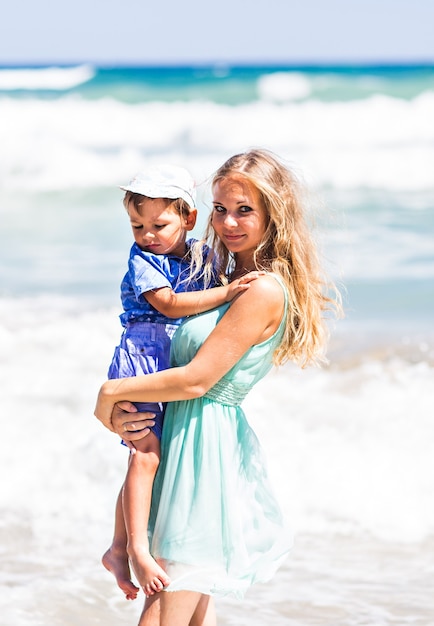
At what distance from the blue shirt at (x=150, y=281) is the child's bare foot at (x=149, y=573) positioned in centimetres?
67

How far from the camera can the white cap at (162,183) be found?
2.93 m

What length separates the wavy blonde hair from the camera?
9.60 feet

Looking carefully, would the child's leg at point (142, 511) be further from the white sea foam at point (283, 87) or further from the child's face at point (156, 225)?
the white sea foam at point (283, 87)

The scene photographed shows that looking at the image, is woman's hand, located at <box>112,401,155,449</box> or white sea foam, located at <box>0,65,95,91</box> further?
white sea foam, located at <box>0,65,95,91</box>

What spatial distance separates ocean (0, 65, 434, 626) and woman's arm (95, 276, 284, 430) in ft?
Answer: 1.22

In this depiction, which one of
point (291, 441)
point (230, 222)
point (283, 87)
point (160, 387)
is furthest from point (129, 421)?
point (283, 87)

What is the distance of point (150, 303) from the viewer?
2.96 meters

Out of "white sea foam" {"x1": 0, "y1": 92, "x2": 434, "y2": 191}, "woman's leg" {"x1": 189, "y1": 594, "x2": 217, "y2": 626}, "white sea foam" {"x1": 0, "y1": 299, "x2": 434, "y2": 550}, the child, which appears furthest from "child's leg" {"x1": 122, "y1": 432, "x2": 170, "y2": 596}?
"white sea foam" {"x1": 0, "y1": 92, "x2": 434, "y2": 191}

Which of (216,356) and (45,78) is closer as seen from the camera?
(216,356)

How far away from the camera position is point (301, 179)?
10.1 feet

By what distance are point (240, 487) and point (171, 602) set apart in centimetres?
38

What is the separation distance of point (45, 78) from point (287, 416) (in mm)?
29291

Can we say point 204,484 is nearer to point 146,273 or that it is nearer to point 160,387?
point 160,387

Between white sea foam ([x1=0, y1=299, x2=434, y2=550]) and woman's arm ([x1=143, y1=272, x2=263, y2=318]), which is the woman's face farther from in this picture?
white sea foam ([x1=0, y1=299, x2=434, y2=550])
